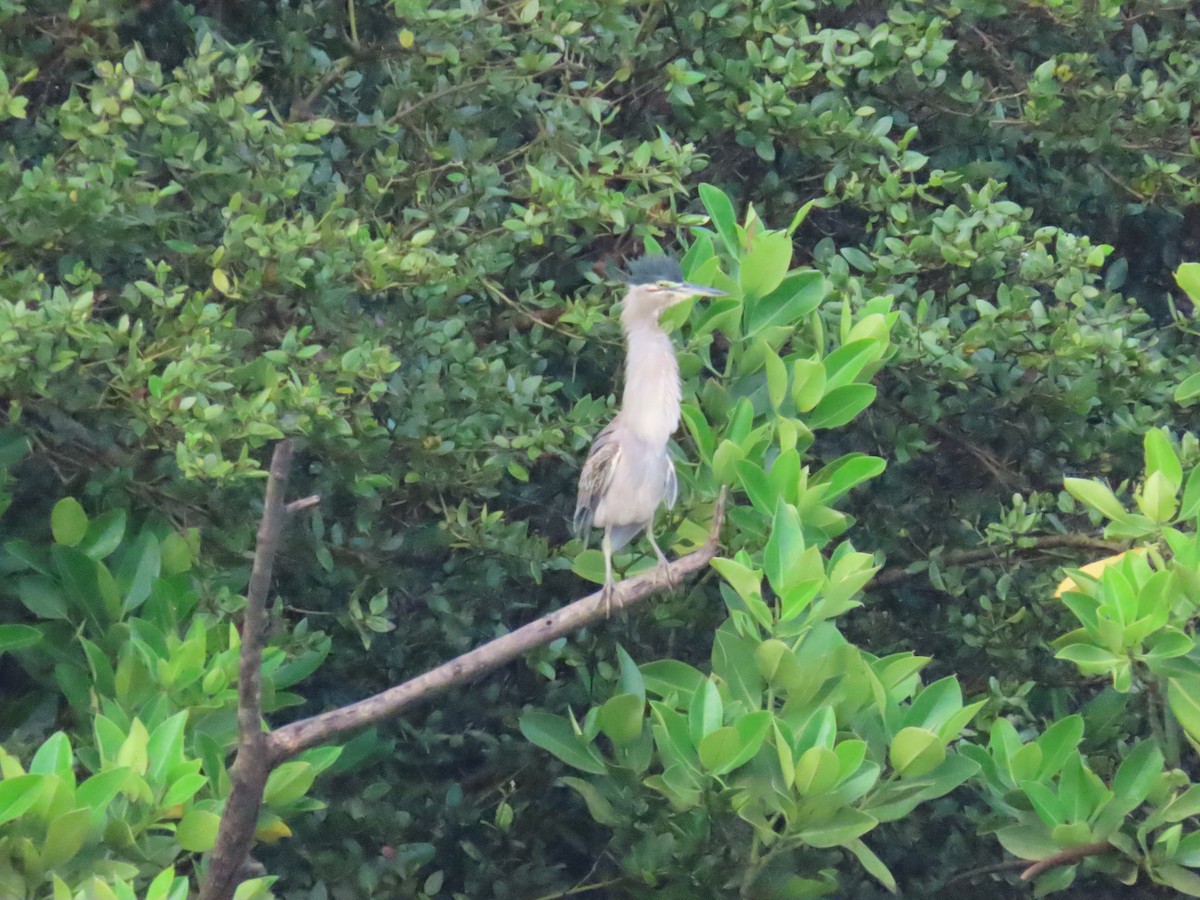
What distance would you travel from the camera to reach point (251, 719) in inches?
97.7

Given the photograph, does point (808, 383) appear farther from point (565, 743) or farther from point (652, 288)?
point (565, 743)

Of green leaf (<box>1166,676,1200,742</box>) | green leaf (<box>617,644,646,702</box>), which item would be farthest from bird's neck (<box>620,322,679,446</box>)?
green leaf (<box>1166,676,1200,742</box>)

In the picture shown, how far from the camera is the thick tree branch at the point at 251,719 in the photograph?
2.21 meters

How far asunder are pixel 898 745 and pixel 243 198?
1.95 metres

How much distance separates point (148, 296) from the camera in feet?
10.8

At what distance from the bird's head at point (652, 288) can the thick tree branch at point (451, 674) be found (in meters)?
0.66

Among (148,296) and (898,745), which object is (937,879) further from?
(148,296)

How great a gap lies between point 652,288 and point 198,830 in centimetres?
171

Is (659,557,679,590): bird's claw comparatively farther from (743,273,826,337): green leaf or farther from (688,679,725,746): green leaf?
(743,273,826,337): green leaf

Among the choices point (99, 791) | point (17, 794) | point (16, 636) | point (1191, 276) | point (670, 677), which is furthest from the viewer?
point (1191, 276)

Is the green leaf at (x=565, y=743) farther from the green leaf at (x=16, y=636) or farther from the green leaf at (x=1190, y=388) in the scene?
the green leaf at (x=1190, y=388)

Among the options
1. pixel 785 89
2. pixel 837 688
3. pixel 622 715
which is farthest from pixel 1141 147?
pixel 622 715

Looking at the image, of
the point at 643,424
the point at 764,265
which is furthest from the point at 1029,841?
the point at 764,265

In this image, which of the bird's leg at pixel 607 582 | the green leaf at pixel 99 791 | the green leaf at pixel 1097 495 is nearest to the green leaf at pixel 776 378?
the bird's leg at pixel 607 582
